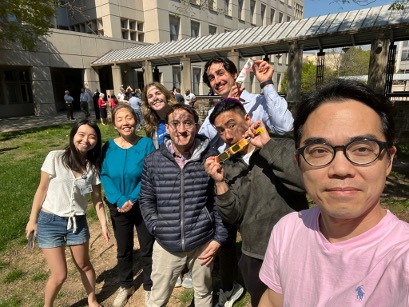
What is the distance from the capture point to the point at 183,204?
2.24 metres

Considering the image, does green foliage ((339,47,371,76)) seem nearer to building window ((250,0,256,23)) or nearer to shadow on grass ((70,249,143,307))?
building window ((250,0,256,23))

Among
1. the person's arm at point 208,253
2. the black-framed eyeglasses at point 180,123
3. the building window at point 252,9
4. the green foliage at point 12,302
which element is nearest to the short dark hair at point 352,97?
the black-framed eyeglasses at point 180,123

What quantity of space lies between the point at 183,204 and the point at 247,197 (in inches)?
22.4

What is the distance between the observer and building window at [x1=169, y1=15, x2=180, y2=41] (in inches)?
1047

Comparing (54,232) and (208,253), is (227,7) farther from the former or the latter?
(208,253)

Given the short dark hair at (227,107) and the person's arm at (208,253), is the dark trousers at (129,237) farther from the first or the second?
the short dark hair at (227,107)

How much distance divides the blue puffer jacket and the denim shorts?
2.59 ft

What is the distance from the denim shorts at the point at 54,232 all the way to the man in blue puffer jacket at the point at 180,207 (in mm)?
767

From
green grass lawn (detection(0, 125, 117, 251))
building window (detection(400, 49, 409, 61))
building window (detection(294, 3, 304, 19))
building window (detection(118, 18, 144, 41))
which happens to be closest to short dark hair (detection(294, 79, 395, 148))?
green grass lawn (detection(0, 125, 117, 251))

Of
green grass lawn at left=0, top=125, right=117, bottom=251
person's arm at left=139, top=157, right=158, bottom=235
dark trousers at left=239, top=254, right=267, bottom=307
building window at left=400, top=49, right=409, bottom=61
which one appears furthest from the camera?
building window at left=400, top=49, right=409, bottom=61

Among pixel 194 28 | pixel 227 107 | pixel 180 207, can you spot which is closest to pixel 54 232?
pixel 180 207

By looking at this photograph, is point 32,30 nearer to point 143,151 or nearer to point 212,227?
point 143,151

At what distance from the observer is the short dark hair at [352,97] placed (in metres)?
0.98

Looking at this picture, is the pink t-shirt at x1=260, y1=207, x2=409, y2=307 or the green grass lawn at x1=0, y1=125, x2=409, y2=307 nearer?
the pink t-shirt at x1=260, y1=207, x2=409, y2=307
